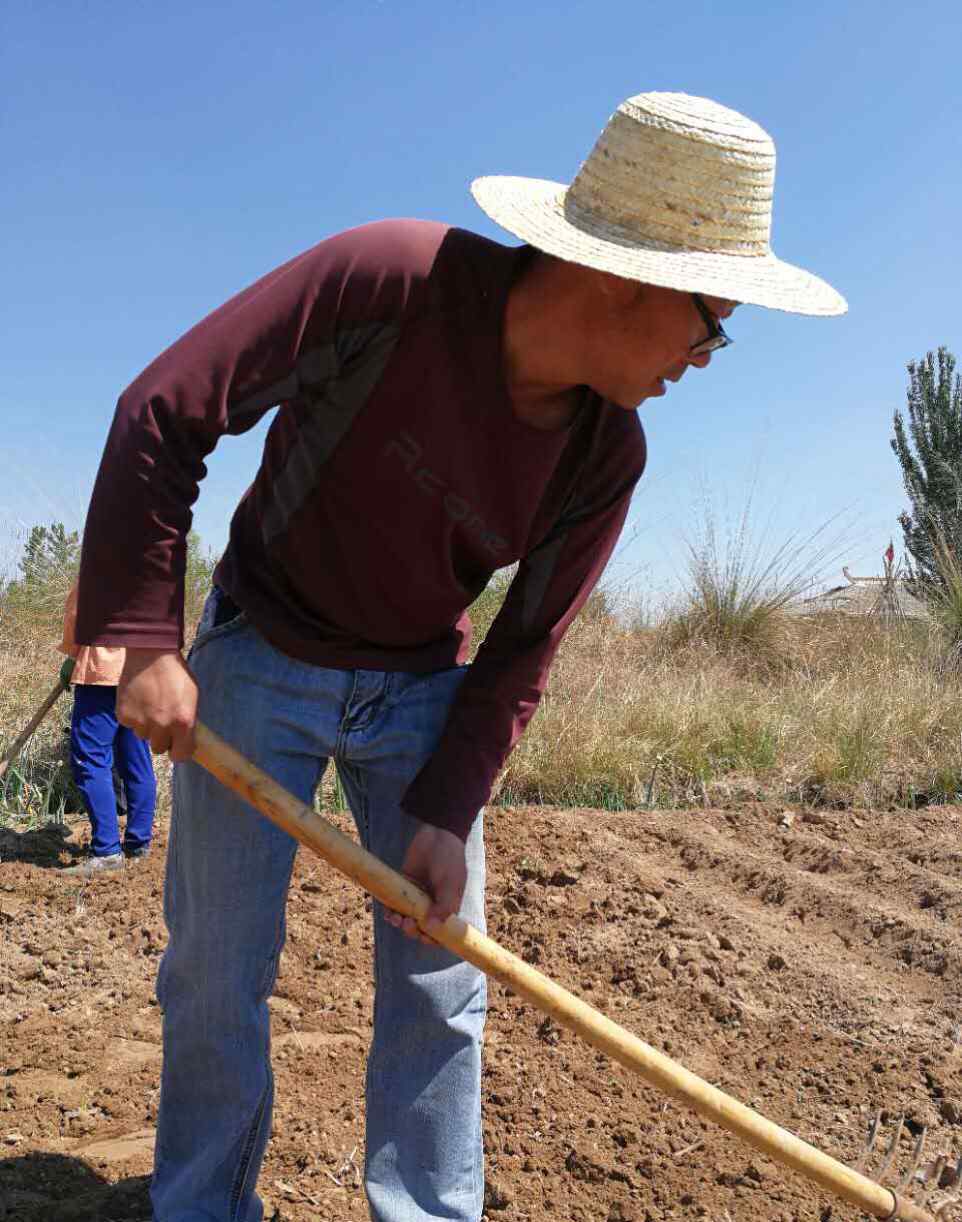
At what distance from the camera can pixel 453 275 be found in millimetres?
1802

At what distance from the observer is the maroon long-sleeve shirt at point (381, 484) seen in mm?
1690

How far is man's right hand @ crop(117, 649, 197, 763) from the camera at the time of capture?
1.76 metres

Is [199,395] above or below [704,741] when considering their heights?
above

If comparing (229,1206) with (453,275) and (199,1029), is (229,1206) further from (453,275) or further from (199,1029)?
(453,275)

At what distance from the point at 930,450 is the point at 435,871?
36.8ft

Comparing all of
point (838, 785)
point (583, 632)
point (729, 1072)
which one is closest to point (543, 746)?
point (838, 785)

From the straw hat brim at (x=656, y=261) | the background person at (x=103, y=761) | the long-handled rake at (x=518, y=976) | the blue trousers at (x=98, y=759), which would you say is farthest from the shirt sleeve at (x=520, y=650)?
the blue trousers at (x=98, y=759)

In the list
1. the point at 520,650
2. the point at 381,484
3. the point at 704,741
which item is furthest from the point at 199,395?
the point at 704,741

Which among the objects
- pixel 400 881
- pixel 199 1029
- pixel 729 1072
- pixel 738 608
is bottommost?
pixel 729 1072

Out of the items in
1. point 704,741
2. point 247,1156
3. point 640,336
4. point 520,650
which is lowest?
point 247,1156

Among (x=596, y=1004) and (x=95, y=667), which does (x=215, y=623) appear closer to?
(x=596, y=1004)

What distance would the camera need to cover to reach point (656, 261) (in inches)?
65.9

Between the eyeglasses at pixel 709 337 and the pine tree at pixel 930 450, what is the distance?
1013 cm

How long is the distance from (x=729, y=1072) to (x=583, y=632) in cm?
548
